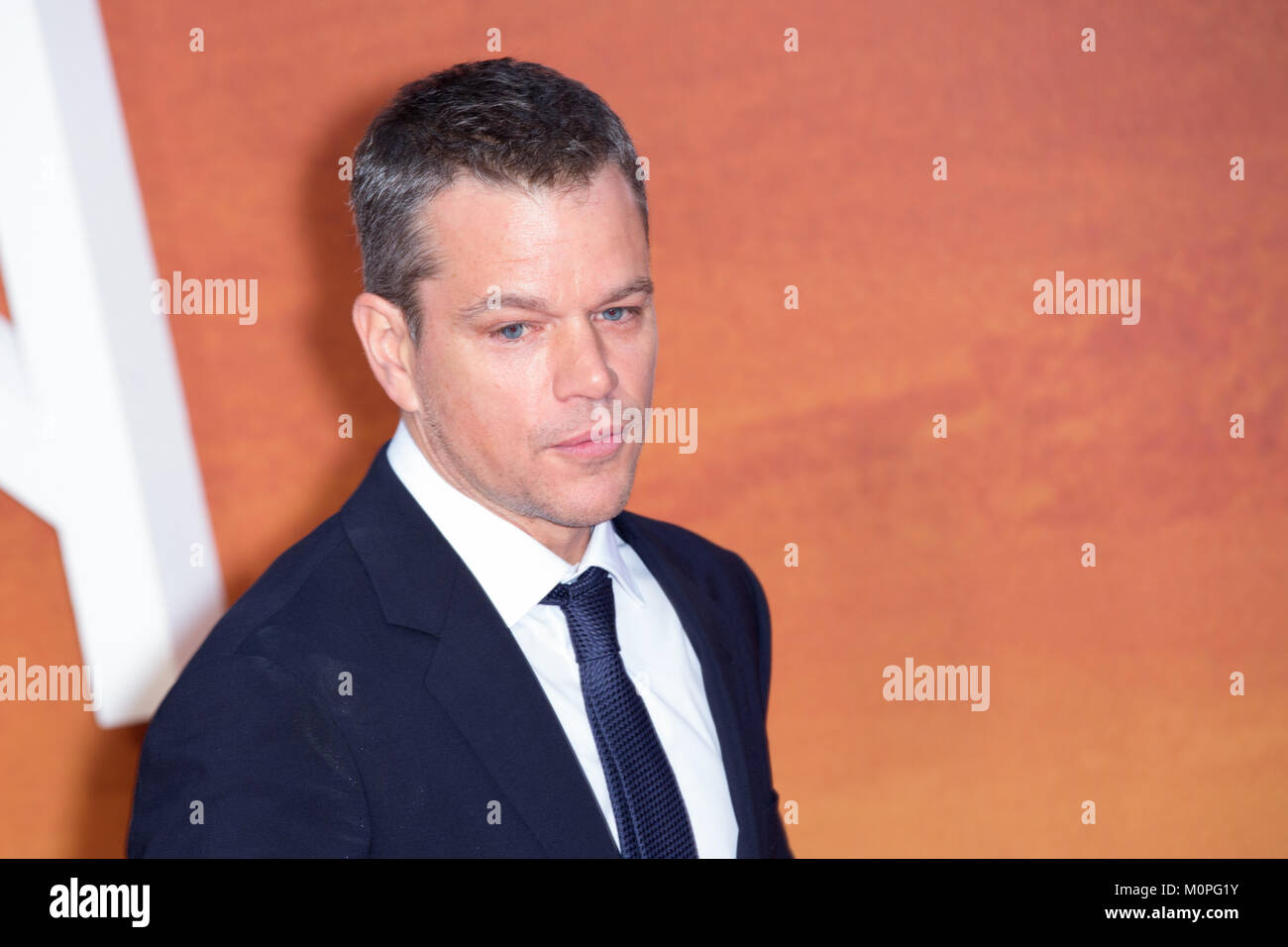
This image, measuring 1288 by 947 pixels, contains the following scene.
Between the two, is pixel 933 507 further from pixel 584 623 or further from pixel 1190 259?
pixel 584 623

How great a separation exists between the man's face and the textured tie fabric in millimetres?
133

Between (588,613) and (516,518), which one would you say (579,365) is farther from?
(588,613)

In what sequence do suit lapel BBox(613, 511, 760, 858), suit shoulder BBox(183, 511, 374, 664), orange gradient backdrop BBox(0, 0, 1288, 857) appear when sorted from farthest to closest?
orange gradient backdrop BBox(0, 0, 1288, 857) < suit lapel BBox(613, 511, 760, 858) < suit shoulder BBox(183, 511, 374, 664)

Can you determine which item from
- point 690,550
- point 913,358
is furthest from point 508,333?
point 913,358

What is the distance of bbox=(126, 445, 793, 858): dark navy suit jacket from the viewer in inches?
48.5

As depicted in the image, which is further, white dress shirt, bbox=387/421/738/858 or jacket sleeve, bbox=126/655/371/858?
white dress shirt, bbox=387/421/738/858

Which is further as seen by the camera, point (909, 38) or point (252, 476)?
point (909, 38)

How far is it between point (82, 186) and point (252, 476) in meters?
0.66

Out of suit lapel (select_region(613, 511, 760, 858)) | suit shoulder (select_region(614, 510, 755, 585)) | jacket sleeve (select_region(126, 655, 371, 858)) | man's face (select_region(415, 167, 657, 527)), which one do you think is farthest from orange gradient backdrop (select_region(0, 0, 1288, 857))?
jacket sleeve (select_region(126, 655, 371, 858))

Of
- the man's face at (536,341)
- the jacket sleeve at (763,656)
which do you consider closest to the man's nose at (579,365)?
the man's face at (536,341)

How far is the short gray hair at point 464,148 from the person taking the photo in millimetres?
1401

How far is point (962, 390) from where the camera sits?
2.91 metres

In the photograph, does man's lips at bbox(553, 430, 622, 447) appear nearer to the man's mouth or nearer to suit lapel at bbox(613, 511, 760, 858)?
the man's mouth

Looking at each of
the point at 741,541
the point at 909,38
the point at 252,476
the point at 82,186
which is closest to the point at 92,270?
the point at 82,186
